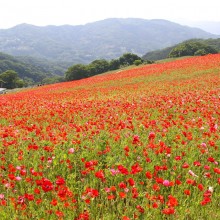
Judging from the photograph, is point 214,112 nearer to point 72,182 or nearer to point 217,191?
point 217,191

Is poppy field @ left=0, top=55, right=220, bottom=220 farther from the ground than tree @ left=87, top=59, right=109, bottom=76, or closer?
closer

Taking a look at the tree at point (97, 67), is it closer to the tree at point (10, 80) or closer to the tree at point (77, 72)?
the tree at point (77, 72)

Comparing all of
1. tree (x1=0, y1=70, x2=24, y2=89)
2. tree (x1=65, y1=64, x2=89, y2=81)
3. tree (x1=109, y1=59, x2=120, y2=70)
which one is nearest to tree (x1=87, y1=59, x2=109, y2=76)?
tree (x1=109, y1=59, x2=120, y2=70)

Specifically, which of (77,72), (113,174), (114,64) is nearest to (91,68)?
(77,72)

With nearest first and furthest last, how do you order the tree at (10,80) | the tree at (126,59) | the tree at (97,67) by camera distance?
the tree at (126,59), the tree at (97,67), the tree at (10,80)

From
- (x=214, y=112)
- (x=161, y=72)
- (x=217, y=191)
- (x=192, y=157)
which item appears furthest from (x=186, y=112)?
(x=161, y=72)

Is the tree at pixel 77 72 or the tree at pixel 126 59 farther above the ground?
the tree at pixel 126 59

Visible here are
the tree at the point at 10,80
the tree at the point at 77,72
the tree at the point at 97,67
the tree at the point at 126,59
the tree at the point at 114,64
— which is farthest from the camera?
the tree at the point at 10,80

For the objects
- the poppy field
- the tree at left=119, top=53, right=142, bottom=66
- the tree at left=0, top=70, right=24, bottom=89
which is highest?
the tree at left=119, top=53, right=142, bottom=66

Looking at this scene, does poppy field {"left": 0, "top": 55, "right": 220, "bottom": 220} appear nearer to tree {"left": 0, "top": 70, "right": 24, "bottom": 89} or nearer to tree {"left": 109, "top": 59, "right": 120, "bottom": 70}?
tree {"left": 109, "top": 59, "right": 120, "bottom": 70}

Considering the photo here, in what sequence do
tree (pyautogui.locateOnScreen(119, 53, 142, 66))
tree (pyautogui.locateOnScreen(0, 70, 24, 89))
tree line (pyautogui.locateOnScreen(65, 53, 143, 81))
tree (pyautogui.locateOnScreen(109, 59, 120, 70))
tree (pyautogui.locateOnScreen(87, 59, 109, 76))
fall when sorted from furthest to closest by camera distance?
tree (pyautogui.locateOnScreen(0, 70, 24, 89))
tree (pyautogui.locateOnScreen(109, 59, 120, 70))
tree (pyautogui.locateOnScreen(87, 59, 109, 76))
tree (pyautogui.locateOnScreen(119, 53, 142, 66))
tree line (pyautogui.locateOnScreen(65, 53, 143, 81))

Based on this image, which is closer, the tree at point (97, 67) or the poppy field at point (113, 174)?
the poppy field at point (113, 174)

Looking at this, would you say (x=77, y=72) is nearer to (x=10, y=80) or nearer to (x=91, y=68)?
(x=91, y=68)

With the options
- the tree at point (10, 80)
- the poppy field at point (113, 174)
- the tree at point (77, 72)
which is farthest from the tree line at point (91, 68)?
the poppy field at point (113, 174)
